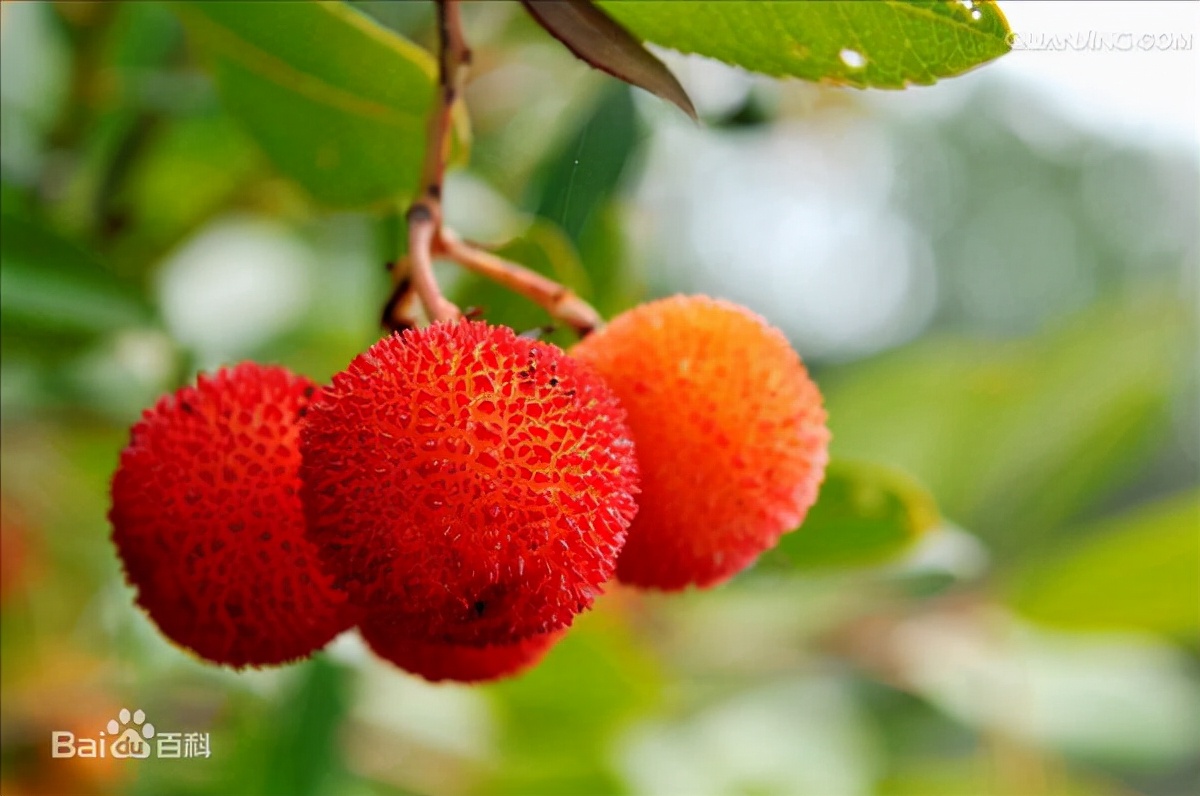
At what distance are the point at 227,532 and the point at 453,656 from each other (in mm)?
175

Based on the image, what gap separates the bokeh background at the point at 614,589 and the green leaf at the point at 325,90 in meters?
0.04

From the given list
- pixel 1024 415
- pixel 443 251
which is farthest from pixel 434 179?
pixel 1024 415

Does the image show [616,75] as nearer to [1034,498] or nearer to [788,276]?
[1034,498]

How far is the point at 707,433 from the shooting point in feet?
2.65

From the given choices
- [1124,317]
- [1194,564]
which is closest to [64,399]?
[1194,564]

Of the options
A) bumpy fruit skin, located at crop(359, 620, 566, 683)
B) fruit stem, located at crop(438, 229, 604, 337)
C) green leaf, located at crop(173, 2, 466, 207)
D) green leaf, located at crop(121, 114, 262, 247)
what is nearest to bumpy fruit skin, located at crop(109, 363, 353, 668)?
bumpy fruit skin, located at crop(359, 620, 566, 683)

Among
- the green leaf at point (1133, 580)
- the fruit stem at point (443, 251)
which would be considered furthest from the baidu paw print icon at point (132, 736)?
the green leaf at point (1133, 580)

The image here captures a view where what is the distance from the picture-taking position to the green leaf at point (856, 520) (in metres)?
1.12

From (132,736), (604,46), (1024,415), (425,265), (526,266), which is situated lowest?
(132,736)

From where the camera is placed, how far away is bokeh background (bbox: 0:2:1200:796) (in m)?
1.41

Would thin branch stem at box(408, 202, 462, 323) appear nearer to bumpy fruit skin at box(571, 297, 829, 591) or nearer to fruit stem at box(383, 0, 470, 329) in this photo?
fruit stem at box(383, 0, 470, 329)

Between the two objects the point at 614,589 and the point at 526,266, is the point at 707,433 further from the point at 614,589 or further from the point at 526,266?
the point at 614,589

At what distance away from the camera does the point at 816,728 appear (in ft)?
7.13

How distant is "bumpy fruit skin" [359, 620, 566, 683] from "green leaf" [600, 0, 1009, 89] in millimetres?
402
